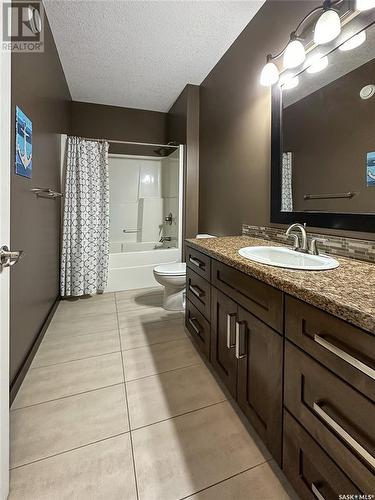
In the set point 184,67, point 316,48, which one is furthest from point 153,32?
point 316,48

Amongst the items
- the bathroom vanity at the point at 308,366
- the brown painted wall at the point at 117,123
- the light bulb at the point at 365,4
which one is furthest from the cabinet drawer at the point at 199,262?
the brown painted wall at the point at 117,123

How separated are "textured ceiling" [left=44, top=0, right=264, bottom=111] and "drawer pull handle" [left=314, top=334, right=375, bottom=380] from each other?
2.36 metres

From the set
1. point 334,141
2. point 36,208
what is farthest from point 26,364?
point 334,141

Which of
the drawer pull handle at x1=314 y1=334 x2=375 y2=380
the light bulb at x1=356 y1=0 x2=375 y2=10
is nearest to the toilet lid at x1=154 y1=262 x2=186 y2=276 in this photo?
the drawer pull handle at x1=314 y1=334 x2=375 y2=380

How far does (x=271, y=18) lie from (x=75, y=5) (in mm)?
1457

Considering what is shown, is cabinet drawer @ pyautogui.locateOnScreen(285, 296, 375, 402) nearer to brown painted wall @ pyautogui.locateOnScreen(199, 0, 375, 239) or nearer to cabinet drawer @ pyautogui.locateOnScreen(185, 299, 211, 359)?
brown painted wall @ pyautogui.locateOnScreen(199, 0, 375, 239)

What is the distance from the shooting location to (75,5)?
6.02 feet

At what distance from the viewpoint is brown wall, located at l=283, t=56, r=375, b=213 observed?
3.84ft

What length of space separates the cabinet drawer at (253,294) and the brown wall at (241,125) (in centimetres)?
79

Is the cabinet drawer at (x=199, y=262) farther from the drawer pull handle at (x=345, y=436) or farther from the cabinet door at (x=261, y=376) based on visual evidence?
the drawer pull handle at (x=345, y=436)

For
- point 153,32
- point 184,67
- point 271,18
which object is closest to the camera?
point 271,18

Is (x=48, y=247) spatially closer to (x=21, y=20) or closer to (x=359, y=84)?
(x=21, y=20)

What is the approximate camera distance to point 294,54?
145 centimetres

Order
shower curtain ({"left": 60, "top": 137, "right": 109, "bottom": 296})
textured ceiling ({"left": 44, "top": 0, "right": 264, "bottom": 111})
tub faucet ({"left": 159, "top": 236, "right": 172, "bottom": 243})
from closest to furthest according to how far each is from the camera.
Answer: textured ceiling ({"left": 44, "top": 0, "right": 264, "bottom": 111}), shower curtain ({"left": 60, "top": 137, "right": 109, "bottom": 296}), tub faucet ({"left": 159, "top": 236, "right": 172, "bottom": 243})
